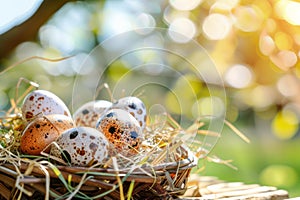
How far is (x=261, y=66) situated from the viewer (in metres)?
2.58

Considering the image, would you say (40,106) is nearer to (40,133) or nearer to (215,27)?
(40,133)

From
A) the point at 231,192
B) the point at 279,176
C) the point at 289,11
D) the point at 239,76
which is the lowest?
the point at 279,176

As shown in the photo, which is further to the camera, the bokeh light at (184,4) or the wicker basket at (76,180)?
the bokeh light at (184,4)

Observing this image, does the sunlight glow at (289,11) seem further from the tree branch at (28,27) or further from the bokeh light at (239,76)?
the tree branch at (28,27)

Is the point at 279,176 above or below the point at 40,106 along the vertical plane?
below

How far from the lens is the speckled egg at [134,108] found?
101cm

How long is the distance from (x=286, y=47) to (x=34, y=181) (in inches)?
69.8

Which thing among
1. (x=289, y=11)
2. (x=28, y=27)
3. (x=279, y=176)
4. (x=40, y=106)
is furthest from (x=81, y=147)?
(x=279, y=176)

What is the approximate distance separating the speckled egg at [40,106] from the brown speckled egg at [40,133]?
0.27ft

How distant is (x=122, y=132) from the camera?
892 millimetres

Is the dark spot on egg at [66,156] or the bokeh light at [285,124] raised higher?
the dark spot on egg at [66,156]

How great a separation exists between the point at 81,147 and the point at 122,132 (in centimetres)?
12

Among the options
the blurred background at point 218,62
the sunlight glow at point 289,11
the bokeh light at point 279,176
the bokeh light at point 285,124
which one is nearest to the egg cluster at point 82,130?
the blurred background at point 218,62

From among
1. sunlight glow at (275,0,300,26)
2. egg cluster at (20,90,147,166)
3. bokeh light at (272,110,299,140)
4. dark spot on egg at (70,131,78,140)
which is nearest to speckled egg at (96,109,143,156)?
egg cluster at (20,90,147,166)
